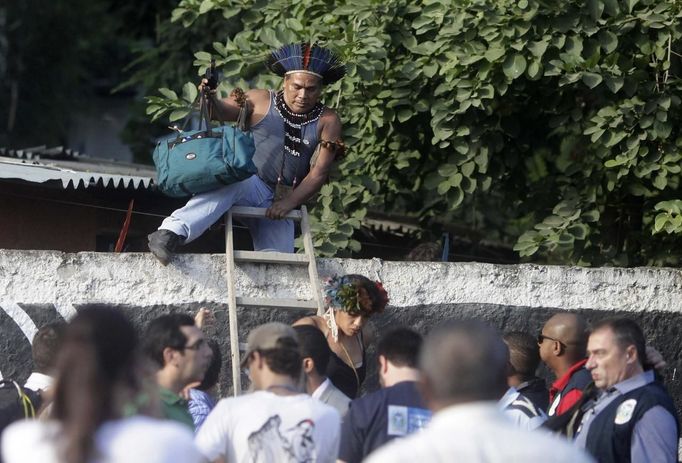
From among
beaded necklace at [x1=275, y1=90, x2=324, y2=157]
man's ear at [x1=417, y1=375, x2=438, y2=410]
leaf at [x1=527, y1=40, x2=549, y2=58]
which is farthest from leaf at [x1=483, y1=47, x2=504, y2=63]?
man's ear at [x1=417, y1=375, x2=438, y2=410]

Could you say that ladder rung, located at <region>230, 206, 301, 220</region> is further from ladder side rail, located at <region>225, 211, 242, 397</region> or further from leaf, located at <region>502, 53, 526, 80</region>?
leaf, located at <region>502, 53, 526, 80</region>

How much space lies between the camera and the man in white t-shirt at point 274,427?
411 centimetres

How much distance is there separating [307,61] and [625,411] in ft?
9.00

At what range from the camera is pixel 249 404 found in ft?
13.6

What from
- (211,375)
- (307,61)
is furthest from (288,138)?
(211,375)

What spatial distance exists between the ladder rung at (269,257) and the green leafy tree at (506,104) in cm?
90

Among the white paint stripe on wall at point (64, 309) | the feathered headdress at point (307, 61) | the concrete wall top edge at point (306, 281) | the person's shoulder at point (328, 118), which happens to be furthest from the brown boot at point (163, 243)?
the feathered headdress at point (307, 61)

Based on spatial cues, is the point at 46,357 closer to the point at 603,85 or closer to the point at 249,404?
the point at 249,404

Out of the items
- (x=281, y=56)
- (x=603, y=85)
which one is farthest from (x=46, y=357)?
(x=603, y=85)

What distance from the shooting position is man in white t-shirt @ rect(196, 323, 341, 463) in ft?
13.5

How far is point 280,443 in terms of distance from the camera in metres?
4.11

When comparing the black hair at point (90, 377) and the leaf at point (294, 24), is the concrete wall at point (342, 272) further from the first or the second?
the black hair at point (90, 377)

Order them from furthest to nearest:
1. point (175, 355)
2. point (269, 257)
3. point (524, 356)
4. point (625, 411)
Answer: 1. point (269, 257)
2. point (524, 356)
3. point (625, 411)
4. point (175, 355)

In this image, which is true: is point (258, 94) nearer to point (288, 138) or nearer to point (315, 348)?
point (288, 138)
